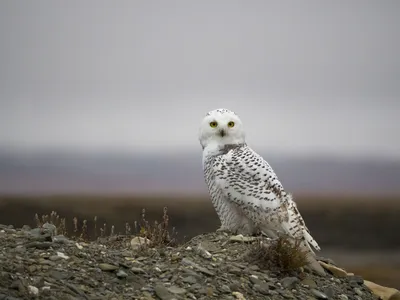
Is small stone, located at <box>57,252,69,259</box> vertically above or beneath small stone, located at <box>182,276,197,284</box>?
above

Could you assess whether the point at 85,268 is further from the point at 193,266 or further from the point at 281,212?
the point at 281,212

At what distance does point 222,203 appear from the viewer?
7.53 m

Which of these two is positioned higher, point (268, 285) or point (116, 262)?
point (116, 262)

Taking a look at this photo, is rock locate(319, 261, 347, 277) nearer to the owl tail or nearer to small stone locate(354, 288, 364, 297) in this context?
the owl tail

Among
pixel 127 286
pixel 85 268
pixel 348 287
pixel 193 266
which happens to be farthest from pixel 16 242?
pixel 348 287

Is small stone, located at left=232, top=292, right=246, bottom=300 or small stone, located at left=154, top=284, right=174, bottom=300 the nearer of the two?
small stone, located at left=154, top=284, right=174, bottom=300

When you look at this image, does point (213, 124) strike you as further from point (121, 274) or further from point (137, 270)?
point (121, 274)

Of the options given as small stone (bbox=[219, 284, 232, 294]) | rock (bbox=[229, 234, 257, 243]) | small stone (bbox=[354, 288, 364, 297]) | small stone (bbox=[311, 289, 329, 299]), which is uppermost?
rock (bbox=[229, 234, 257, 243])

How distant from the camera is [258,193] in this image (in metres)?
7.25

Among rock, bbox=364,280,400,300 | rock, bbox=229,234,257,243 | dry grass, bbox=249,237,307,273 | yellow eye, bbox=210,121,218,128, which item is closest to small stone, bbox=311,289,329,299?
dry grass, bbox=249,237,307,273

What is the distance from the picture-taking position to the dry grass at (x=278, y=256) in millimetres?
6738

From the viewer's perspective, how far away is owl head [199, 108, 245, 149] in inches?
303

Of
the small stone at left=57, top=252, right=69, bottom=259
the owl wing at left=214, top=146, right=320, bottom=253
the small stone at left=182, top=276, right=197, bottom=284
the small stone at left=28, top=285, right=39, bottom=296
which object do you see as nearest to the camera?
the small stone at left=28, top=285, right=39, bottom=296

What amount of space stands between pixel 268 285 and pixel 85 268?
72.8 inches
